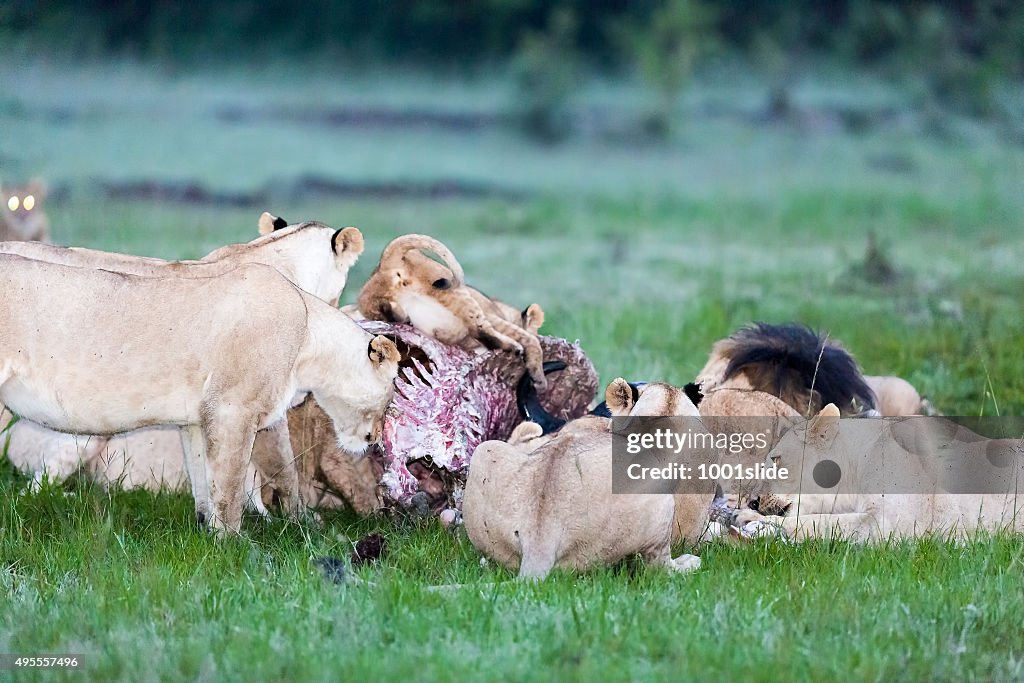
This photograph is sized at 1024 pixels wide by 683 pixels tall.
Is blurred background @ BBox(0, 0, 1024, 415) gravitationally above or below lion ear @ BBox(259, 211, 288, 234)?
above

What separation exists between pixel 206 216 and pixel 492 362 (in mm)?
10001

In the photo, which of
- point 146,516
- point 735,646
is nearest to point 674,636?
point 735,646

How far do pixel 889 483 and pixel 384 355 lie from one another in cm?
200

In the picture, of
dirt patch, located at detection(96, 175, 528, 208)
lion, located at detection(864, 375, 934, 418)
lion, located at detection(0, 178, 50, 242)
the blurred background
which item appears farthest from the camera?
dirt patch, located at detection(96, 175, 528, 208)

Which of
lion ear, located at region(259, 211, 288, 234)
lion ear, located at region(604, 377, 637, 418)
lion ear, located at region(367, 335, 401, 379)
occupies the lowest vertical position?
lion ear, located at region(604, 377, 637, 418)

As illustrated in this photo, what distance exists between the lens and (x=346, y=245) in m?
6.05

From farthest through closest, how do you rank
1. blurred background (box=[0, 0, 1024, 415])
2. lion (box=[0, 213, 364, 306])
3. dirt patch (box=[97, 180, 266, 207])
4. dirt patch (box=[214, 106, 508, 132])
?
1. dirt patch (box=[214, 106, 508, 132])
2. dirt patch (box=[97, 180, 266, 207])
3. blurred background (box=[0, 0, 1024, 415])
4. lion (box=[0, 213, 364, 306])

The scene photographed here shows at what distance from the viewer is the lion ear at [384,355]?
5586 mm

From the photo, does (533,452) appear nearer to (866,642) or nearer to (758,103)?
(866,642)

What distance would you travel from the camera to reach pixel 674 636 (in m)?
4.14

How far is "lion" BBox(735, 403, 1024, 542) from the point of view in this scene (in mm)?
5590

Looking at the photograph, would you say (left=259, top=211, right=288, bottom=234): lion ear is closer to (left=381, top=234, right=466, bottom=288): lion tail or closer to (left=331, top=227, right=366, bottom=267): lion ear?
(left=331, top=227, right=366, bottom=267): lion ear

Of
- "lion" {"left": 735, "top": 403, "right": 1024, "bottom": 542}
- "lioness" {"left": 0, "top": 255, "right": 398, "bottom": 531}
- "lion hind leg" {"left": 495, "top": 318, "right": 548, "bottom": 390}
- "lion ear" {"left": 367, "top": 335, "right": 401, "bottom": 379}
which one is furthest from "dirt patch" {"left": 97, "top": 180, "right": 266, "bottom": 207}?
"lion" {"left": 735, "top": 403, "right": 1024, "bottom": 542}

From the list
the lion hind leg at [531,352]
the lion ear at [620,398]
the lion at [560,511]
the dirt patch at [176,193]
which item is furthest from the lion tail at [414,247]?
the dirt patch at [176,193]
